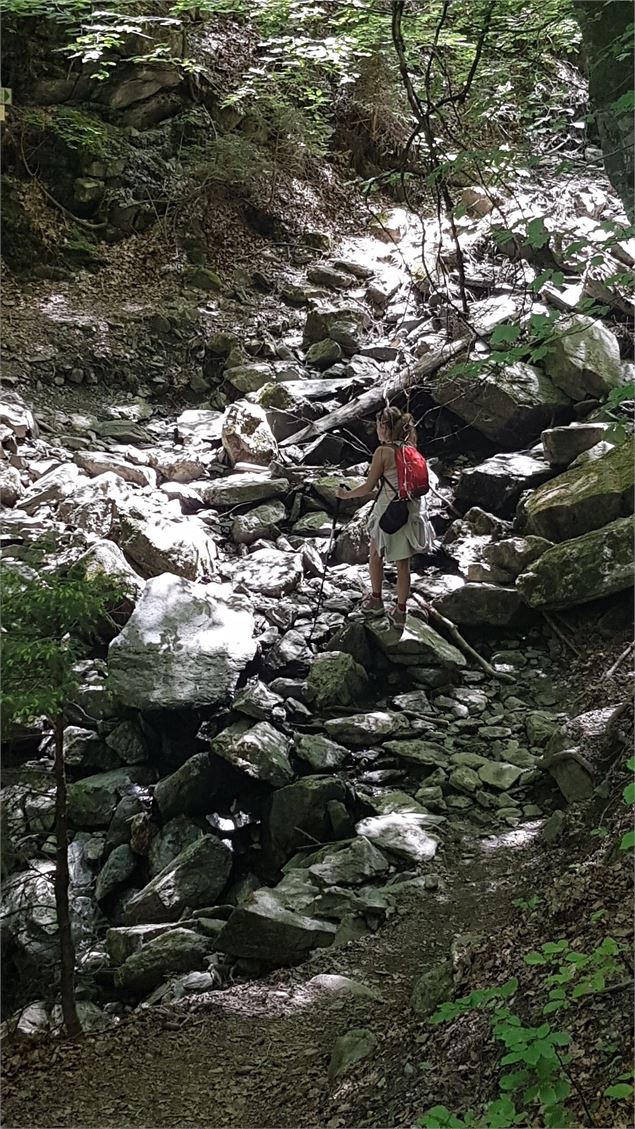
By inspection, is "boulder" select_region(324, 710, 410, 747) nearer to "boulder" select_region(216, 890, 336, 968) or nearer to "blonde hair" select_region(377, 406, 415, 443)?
"boulder" select_region(216, 890, 336, 968)

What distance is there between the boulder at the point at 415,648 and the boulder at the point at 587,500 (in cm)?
137

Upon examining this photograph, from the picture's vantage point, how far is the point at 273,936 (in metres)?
3.93

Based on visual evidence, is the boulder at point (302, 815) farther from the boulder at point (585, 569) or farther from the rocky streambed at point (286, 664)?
the boulder at point (585, 569)

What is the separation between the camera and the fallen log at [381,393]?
8828 mm

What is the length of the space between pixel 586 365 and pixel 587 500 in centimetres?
227

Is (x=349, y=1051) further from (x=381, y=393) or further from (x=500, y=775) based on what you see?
(x=381, y=393)

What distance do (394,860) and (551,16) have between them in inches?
264

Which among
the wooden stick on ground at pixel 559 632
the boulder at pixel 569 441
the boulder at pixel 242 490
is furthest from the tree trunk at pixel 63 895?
the boulder at pixel 569 441

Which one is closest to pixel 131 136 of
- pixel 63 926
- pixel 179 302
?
pixel 179 302

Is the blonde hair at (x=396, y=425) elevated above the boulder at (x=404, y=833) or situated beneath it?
elevated above

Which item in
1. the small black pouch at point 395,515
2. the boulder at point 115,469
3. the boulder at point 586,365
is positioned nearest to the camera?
the small black pouch at point 395,515

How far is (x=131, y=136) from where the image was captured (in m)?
12.5

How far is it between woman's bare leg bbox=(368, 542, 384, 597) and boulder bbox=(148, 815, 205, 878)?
239 cm

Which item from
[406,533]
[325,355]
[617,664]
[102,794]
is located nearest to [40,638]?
[102,794]
